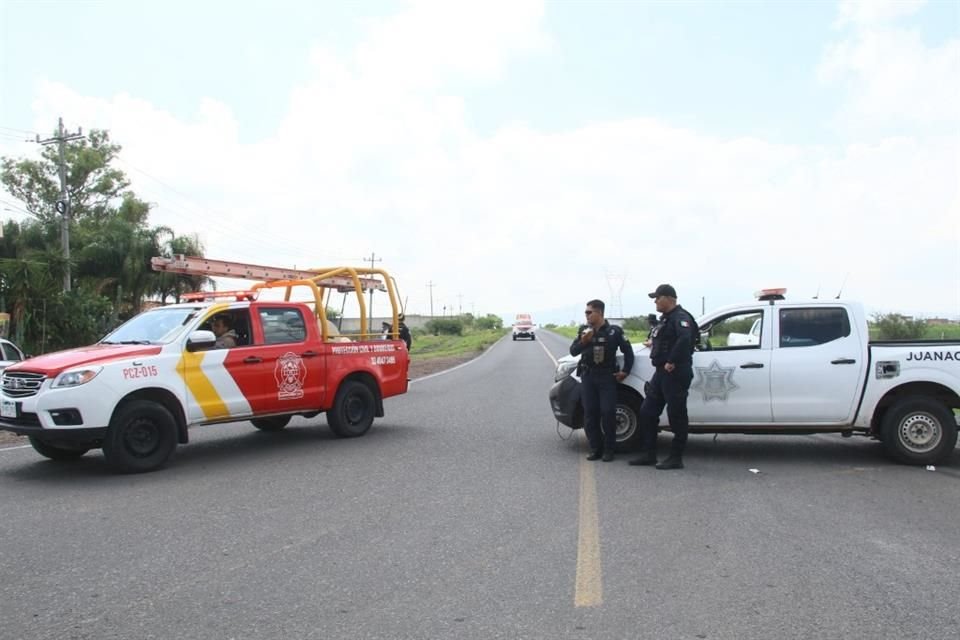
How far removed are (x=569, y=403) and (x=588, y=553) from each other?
3949 millimetres

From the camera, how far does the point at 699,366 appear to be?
8734 mm

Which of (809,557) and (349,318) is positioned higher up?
(349,318)

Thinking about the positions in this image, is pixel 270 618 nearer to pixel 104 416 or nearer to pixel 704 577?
pixel 704 577

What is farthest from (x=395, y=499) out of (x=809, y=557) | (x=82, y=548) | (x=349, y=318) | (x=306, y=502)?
(x=349, y=318)

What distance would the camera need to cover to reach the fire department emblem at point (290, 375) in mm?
9523

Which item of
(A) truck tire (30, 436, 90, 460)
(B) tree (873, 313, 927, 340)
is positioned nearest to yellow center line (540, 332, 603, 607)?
(A) truck tire (30, 436, 90, 460)

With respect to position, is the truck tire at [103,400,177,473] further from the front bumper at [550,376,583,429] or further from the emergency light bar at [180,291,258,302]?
the front bumper at [550,376,583,429]

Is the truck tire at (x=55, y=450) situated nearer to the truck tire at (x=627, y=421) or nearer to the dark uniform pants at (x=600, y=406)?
the dark uniform pants at (x=600, y=406)

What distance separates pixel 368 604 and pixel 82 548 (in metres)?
2.42

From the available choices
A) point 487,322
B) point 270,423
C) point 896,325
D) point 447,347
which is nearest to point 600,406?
point 270,423

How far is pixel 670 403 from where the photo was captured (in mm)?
8031

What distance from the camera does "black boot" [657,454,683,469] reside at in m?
8.16

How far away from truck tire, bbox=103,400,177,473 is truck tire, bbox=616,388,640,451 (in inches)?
192

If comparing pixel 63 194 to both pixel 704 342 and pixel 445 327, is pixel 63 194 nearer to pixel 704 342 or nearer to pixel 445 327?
pixel 704 342
